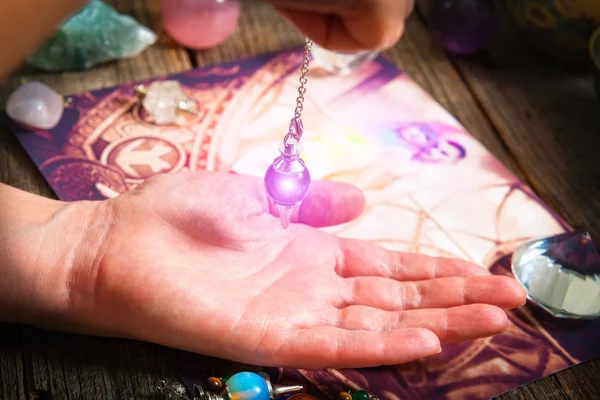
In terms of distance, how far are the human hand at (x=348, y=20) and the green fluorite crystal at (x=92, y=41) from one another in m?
0.53

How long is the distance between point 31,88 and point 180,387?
0.50 m

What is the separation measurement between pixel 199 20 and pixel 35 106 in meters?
0.29

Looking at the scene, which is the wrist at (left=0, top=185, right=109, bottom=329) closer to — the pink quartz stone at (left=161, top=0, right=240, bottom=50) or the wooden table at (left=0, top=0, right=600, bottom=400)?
the wooden table at (left=0, top=0, right=600, bottom=400)

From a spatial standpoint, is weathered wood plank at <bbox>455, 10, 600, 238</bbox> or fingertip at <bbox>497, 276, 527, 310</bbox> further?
weathered wood plank at <bbox>455, 10, 600, 238</bbox>

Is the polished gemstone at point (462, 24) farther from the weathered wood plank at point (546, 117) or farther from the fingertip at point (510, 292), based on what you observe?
the fingertip at point (510, 292)

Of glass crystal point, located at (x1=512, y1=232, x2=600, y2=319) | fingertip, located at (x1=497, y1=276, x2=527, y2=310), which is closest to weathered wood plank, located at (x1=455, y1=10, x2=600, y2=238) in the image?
glass crystal point, located at (x1=512, y1=232, x2=600, y2=319)

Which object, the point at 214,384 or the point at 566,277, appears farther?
the point at 566,277

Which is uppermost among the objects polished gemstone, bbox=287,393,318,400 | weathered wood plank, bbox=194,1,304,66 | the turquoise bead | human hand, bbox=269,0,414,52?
human hand, bbox=269,0,414,52

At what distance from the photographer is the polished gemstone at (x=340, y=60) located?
1064 millimetres

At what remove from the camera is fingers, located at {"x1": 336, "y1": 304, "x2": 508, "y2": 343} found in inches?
26.8

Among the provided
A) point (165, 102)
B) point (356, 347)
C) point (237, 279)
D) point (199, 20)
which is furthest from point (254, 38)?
point (356, 347)

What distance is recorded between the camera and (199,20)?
1036 mm

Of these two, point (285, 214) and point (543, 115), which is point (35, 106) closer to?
point (285, 214)

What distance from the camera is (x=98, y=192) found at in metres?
0.85
